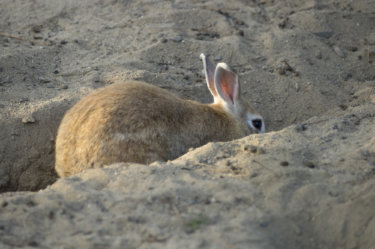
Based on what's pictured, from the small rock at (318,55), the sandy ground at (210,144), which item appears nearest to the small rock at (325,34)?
the sandy ground at (210,144)

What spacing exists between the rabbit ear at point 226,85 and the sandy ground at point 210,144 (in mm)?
619

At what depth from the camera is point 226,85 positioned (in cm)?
522

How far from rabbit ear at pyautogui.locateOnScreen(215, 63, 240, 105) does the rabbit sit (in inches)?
1.9

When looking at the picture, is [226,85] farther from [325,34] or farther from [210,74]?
[325,34]

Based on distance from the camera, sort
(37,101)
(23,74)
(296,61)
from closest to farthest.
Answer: (37,101)
(23,74)
(296,61)

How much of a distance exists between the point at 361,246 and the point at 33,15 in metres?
6.31

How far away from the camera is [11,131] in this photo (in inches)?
199

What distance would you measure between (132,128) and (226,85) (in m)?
1.54

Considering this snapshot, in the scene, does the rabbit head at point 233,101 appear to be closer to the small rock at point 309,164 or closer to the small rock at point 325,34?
the small rock at point 309,164

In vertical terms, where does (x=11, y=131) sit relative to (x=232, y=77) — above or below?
below

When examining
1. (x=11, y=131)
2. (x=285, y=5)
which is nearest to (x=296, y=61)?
(x=285, y=5)

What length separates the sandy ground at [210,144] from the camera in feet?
9.67

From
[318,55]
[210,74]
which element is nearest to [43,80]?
[210,74]

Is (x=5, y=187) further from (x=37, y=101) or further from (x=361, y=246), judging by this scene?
(x=361, y=246)
